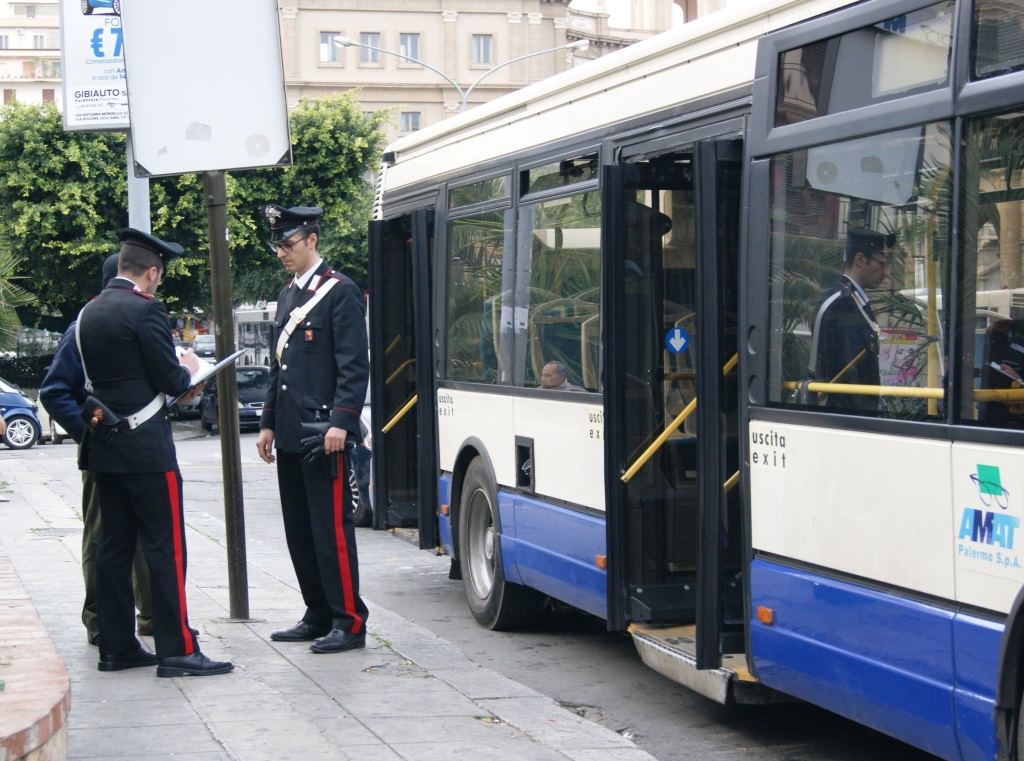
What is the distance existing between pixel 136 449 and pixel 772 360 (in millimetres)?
2835

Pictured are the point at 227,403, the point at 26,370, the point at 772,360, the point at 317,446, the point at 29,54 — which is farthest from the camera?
the point at 29,54

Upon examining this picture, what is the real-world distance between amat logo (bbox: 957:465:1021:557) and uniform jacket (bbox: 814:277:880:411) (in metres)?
0.61

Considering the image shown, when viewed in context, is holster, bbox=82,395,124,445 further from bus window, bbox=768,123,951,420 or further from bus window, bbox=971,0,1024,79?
bus window, bbox=971,0,1024,79

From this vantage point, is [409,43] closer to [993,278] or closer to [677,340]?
[677,340]

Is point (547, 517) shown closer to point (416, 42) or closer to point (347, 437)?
point (347, 437)

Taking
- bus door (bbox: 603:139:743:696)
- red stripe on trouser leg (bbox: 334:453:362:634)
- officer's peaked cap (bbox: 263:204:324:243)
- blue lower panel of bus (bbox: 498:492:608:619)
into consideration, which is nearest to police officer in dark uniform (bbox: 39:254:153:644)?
officer's peaked cap (bbox: 263:204:324:243)

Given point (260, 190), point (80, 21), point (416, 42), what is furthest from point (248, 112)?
point (416, 42)

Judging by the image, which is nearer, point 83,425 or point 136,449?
point 136,449

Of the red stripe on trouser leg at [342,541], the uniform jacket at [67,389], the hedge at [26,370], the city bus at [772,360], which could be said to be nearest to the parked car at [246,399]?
the hedge at [26,370]

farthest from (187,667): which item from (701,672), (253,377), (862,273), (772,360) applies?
(253,377)

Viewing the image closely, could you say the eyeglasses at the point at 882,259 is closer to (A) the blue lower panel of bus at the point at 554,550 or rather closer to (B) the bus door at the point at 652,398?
(B) the bus door at the point at 652,398

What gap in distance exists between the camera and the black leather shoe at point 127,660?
22.1ft

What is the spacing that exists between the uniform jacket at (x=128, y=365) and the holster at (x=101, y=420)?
0.04 metres

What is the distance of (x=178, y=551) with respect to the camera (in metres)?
6.63
